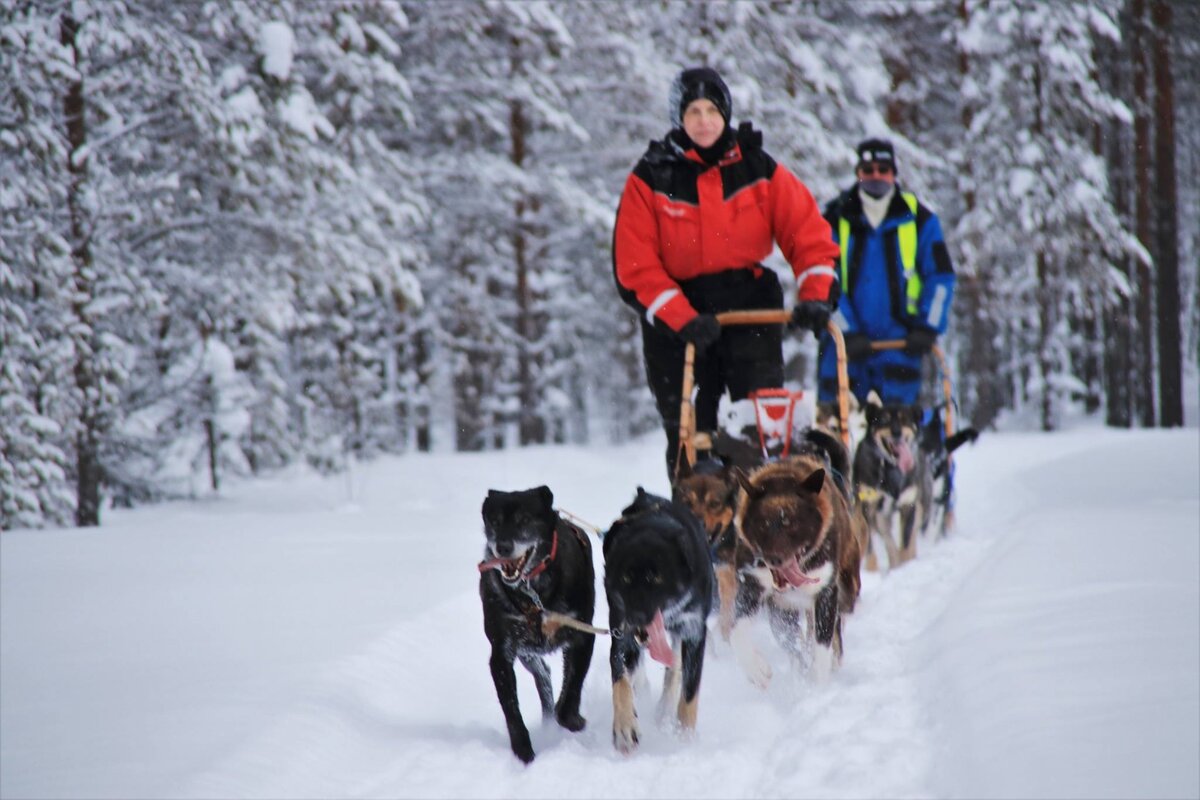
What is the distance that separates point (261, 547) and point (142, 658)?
8.84ft

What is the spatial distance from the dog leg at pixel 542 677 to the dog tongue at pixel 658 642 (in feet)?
1.63

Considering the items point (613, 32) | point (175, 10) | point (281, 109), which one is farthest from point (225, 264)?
point (613, 32)

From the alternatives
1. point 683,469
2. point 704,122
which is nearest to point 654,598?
point 683,469

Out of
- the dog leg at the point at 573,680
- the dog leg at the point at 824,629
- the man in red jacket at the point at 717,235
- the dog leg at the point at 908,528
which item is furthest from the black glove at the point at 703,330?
the dog leg at the point at 908,528

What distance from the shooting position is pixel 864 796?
106 inches

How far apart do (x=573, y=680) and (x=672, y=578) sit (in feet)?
2.00

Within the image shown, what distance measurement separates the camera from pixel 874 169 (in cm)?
705

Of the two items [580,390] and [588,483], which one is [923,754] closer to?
[588,483]

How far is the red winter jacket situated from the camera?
4.61 metres

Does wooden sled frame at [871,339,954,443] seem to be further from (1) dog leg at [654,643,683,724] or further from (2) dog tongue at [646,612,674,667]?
(2) dog tongue at [646,612,674,667]

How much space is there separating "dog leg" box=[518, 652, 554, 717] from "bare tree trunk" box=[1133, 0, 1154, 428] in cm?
1851

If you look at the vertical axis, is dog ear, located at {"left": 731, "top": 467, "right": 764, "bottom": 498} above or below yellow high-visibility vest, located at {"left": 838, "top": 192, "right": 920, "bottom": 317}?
below

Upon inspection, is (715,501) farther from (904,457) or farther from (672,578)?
(904,457)

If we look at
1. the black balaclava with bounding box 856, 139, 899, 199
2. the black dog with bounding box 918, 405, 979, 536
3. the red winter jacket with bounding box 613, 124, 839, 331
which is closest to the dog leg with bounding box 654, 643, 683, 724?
the red winter jacket with bounding box 613, 124, 839, 331
